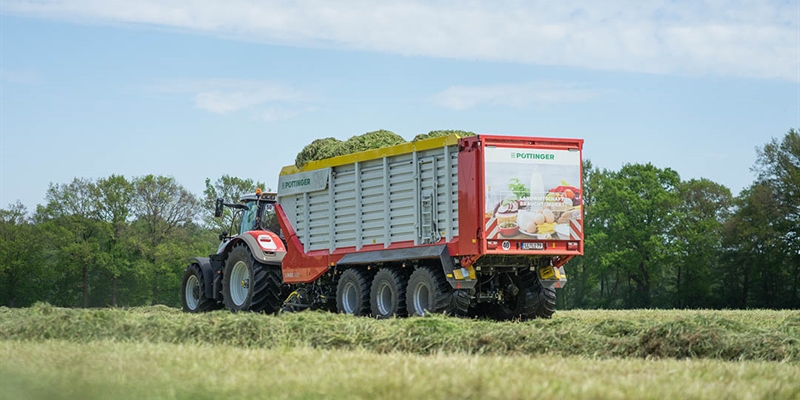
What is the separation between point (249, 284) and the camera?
1986cm

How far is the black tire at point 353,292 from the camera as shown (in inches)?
672

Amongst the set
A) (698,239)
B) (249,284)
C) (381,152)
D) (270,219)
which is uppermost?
(698,239)

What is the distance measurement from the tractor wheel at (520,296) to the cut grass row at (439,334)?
4.04 meters

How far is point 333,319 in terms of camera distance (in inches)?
496

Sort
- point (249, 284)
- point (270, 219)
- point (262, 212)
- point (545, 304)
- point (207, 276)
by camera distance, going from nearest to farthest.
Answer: point (545, 304) < point (249, 284) < point (270, 219) < point (262, 212) < point (207, 276)

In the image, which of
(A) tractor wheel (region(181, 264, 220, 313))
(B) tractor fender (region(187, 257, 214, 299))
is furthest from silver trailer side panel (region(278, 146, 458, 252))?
(A) tractor wheel (region(181, 264, 220, 313))

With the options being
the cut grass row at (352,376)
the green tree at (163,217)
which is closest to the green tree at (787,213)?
the green tree at (163,217)

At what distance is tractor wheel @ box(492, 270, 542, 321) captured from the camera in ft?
54.0

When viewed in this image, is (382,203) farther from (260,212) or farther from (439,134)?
(260,212)

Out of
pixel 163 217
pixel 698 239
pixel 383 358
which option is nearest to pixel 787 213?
pixel 698 239

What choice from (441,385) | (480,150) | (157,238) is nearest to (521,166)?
(480,150)

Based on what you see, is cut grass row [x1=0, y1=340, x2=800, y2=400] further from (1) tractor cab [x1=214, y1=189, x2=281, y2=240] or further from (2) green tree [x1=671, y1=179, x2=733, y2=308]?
(2) green tree [x1=671, y1=179, x2=733, y2=308]

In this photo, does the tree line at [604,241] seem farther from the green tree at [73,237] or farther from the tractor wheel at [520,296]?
the tractor wheel at [520,296]

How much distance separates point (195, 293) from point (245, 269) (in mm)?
2600
